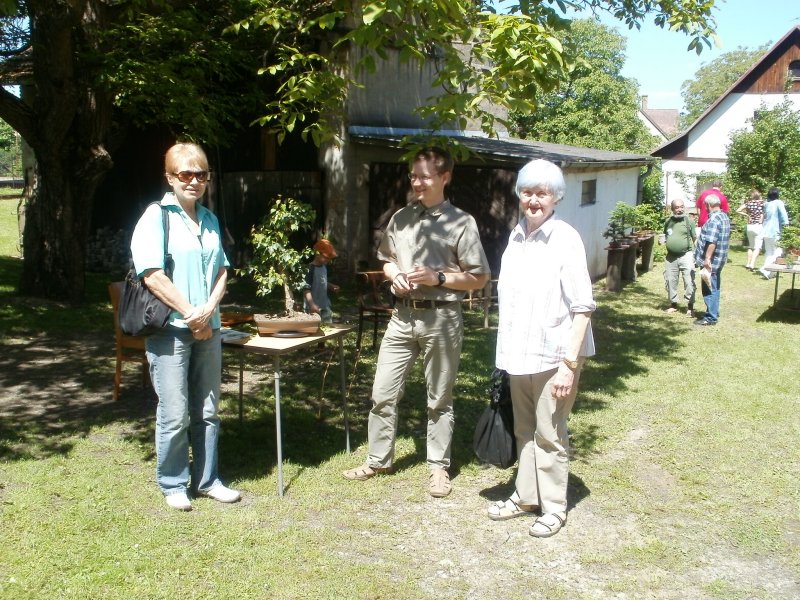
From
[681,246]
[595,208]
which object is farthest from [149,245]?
[595,208]

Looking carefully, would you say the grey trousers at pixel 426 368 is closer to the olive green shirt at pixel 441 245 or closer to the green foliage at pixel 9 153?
the olive green shirt at pixel 441 245

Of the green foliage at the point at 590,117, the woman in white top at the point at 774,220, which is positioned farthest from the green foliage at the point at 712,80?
the woman in white top at the point at 774,220

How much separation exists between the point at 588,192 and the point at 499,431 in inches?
446

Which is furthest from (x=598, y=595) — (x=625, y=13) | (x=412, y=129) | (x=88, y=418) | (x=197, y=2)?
(x=412, y=129)

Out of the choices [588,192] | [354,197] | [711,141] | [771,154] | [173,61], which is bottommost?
[354,197]

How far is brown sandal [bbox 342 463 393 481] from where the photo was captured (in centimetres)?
503

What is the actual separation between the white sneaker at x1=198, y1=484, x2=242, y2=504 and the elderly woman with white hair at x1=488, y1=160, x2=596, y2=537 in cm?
165

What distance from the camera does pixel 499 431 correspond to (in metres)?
4.54

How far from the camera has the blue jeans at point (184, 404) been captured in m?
4.28

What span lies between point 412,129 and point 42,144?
6652 millimetres

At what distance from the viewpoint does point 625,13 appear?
369 inches

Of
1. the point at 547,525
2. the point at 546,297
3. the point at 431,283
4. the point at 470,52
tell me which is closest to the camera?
the point at 546,297

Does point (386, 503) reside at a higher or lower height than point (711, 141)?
lower

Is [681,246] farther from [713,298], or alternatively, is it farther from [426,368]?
[426,368]
